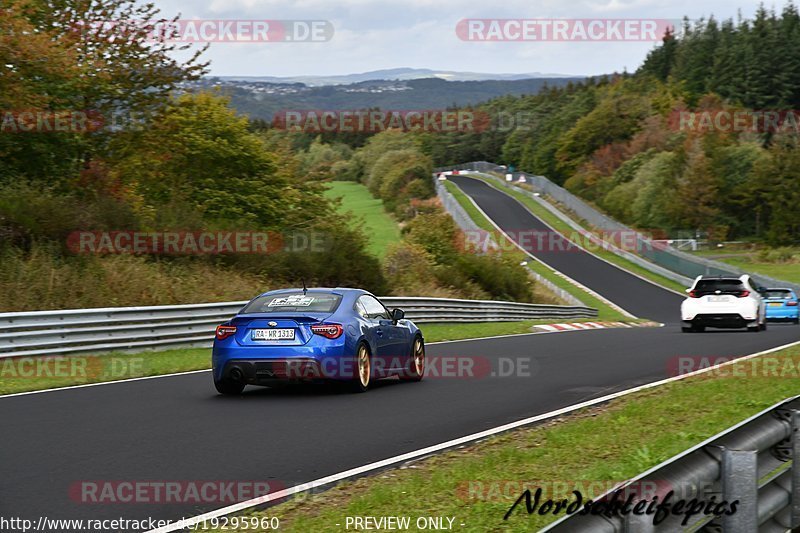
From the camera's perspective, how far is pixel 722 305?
1111 inches

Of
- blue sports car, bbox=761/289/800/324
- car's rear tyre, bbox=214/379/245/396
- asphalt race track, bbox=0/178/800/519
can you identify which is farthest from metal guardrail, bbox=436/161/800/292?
car's rear tyre, bbox=214/379/245/396

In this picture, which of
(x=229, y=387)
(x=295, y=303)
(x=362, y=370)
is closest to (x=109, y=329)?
(x=229, y=387)

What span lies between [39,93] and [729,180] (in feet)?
286

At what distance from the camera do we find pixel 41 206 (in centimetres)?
2561

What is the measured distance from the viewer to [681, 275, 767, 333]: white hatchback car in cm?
2819

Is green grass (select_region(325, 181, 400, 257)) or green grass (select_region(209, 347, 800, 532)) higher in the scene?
green grass (select_region(209, 347, 800, 532))

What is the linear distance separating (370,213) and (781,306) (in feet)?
201

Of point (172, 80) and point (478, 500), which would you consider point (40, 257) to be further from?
point (478, 500)

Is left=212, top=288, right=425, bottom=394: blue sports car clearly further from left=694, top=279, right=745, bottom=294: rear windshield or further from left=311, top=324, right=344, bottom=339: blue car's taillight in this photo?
left=694, top=279, right=745, bottom=294: rear windshield

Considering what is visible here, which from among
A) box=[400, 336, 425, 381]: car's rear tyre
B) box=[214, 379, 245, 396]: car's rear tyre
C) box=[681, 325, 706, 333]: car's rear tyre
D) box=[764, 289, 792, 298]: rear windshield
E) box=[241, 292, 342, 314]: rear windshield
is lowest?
box=[764, 289, 792, 298]: rear windshield

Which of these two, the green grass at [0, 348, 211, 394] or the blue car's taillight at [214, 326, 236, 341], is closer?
the blue car's taillight at [214, 326, 236, 341]

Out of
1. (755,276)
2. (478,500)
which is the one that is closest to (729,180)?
(755,276)

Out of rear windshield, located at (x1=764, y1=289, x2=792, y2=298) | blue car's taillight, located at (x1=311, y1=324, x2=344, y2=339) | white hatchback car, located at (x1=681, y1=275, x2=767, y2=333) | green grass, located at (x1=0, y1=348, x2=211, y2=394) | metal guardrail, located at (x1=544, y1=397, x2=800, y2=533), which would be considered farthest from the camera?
rear windshield, located at (x1=764, y1=289, x2=792, y2=298)

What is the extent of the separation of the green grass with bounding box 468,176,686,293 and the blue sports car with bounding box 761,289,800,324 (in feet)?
57.3
